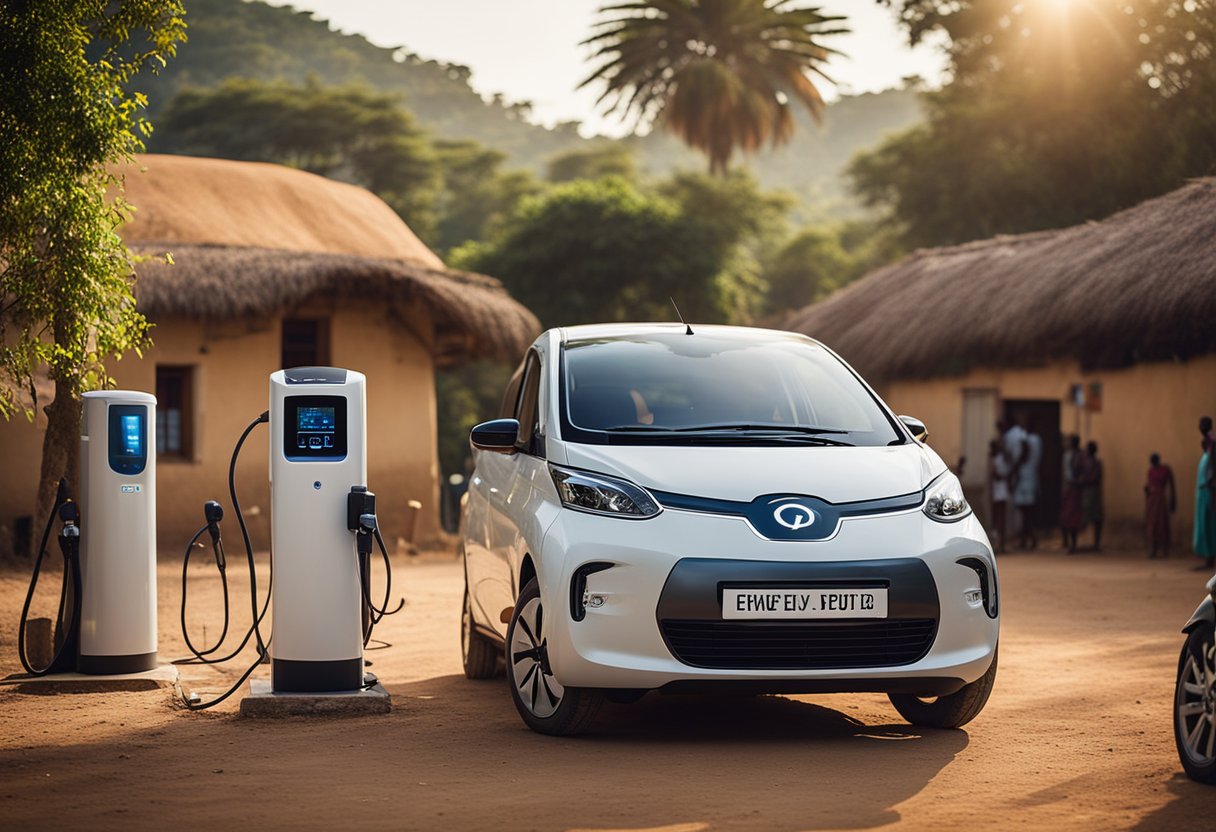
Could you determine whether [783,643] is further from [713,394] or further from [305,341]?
[305,341]

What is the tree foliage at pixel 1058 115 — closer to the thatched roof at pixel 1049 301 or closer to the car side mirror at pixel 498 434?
the thatched roof at pixel 1049 301

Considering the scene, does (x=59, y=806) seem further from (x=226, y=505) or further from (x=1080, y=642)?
(x=226, y=505)

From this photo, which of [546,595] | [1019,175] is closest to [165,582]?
[546,595]

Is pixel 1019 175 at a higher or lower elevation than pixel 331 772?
higher

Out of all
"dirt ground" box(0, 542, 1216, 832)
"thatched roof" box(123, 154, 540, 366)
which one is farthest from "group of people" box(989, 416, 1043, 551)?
"dirt ground" box(0, 542, 1216, 832)

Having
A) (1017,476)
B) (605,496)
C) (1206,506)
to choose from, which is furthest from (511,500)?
(1017,476)

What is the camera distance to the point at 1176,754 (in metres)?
6.56

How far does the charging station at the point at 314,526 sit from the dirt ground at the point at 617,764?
0.37m

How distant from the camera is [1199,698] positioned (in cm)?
608

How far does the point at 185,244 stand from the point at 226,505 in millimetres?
3333

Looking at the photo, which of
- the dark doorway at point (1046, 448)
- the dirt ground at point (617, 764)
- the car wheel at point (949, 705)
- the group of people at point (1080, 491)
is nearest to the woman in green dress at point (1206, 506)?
the group of people at point (1080, 491)

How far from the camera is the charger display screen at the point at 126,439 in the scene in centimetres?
838

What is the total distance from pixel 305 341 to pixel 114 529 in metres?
12.9

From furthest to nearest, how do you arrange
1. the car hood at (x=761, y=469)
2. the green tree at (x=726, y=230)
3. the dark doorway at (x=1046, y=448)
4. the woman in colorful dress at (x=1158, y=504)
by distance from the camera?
the green tree at (x=726, y=230), the dark doorway at (x=1046, y=448), the woman in colorful dress at (x=1158, y=504), the car hood at (x=761, y=469)
